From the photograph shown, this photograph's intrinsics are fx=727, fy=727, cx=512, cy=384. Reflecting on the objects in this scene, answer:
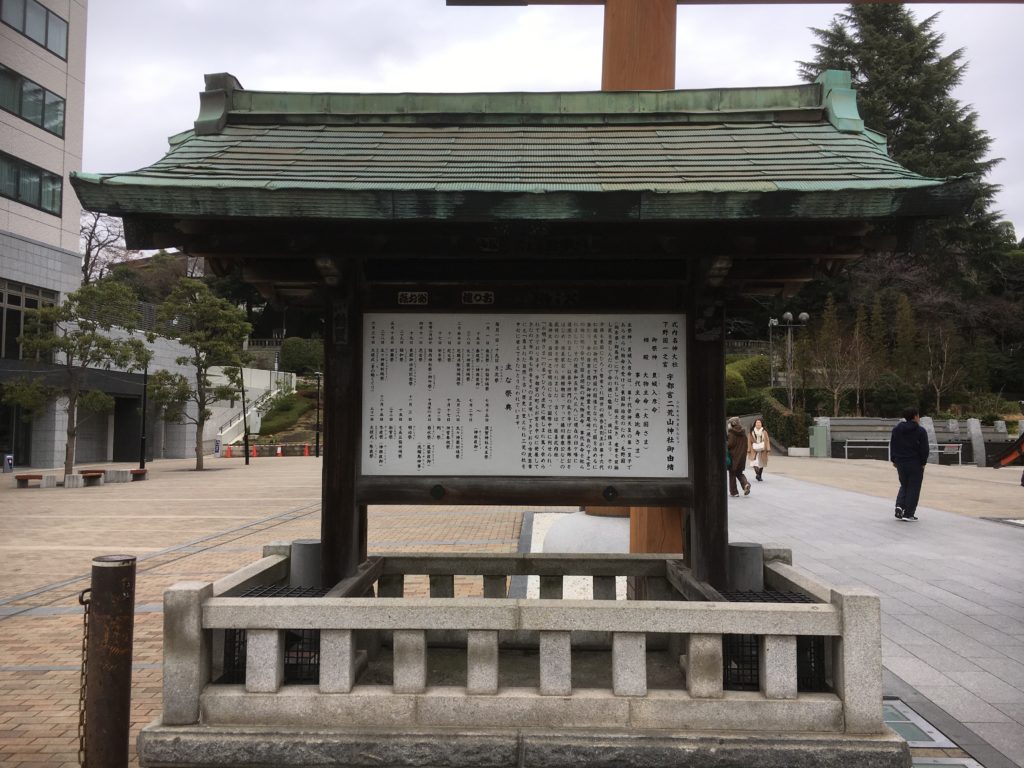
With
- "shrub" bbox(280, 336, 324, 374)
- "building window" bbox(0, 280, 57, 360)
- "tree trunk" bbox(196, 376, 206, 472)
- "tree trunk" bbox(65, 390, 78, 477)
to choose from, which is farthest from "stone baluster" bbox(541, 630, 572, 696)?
"shrub" bbox(280, 336, 324, 374)

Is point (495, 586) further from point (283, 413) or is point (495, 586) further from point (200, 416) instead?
point (283, 413)

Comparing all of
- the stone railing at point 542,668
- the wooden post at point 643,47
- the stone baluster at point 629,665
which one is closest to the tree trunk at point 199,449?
the wooden post at point 643,47

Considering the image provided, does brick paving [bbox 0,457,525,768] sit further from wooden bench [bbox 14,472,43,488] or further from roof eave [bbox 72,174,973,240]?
roof eave [bbox 72,174,973,240]

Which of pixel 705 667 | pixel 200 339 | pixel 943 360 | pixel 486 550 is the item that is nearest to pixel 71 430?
pixel 200 339

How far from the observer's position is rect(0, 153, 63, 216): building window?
26438 millimetres

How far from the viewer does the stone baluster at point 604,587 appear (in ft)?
17.8

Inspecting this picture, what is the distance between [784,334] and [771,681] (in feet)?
151

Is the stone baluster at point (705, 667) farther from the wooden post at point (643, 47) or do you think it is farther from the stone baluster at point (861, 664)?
the wooden post at point (643, 47)

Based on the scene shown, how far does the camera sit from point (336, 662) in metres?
3.60

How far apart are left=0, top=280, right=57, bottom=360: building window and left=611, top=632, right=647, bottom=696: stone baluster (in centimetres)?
2938

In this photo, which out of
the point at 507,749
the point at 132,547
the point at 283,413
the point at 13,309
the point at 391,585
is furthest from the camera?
the point at 283,413

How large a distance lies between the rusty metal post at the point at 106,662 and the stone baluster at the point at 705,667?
9.04 ft

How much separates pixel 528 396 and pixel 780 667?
2.11m

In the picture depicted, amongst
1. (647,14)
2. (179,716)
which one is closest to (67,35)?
(647,14)
